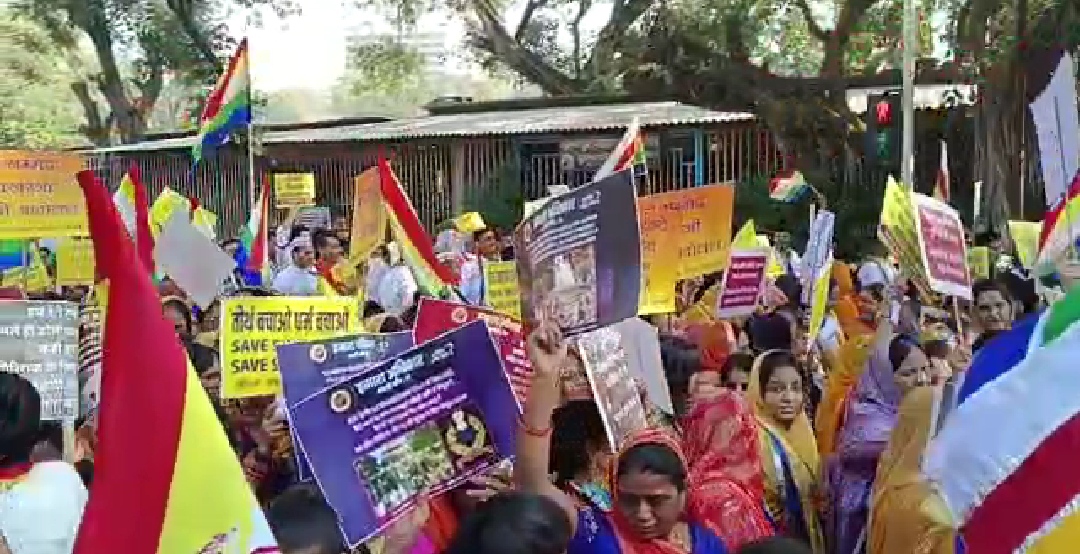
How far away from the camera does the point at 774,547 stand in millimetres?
2805

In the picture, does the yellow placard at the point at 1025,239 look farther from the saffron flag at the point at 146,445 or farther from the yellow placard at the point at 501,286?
the saffron flag at the point at 146,445

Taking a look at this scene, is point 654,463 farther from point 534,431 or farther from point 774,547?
point 774,547

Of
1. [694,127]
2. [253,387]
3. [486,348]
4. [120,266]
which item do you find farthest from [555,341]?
[694,127]

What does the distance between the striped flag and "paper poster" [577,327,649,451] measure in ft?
3.71

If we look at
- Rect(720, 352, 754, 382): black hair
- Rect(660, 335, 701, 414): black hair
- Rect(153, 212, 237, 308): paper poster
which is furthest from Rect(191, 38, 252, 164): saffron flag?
Rect(660, 335, 701, 414): black hair

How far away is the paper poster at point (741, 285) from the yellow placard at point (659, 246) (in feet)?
A: 1.41

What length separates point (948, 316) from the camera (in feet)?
22.1

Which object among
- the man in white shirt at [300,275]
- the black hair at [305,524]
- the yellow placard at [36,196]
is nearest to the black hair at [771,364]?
the black hair at [305,524]

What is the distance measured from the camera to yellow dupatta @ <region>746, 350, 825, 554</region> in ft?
13.3

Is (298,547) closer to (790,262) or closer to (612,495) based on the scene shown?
(612,495)

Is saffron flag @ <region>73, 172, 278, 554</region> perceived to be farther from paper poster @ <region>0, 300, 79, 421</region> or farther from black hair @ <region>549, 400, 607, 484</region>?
paper poster @ <region>0, 300, 79, 421</region>

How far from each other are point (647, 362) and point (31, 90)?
4267 cm

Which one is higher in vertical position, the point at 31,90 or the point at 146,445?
the point at 31,90

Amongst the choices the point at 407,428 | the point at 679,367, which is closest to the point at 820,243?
the point at 679,367
